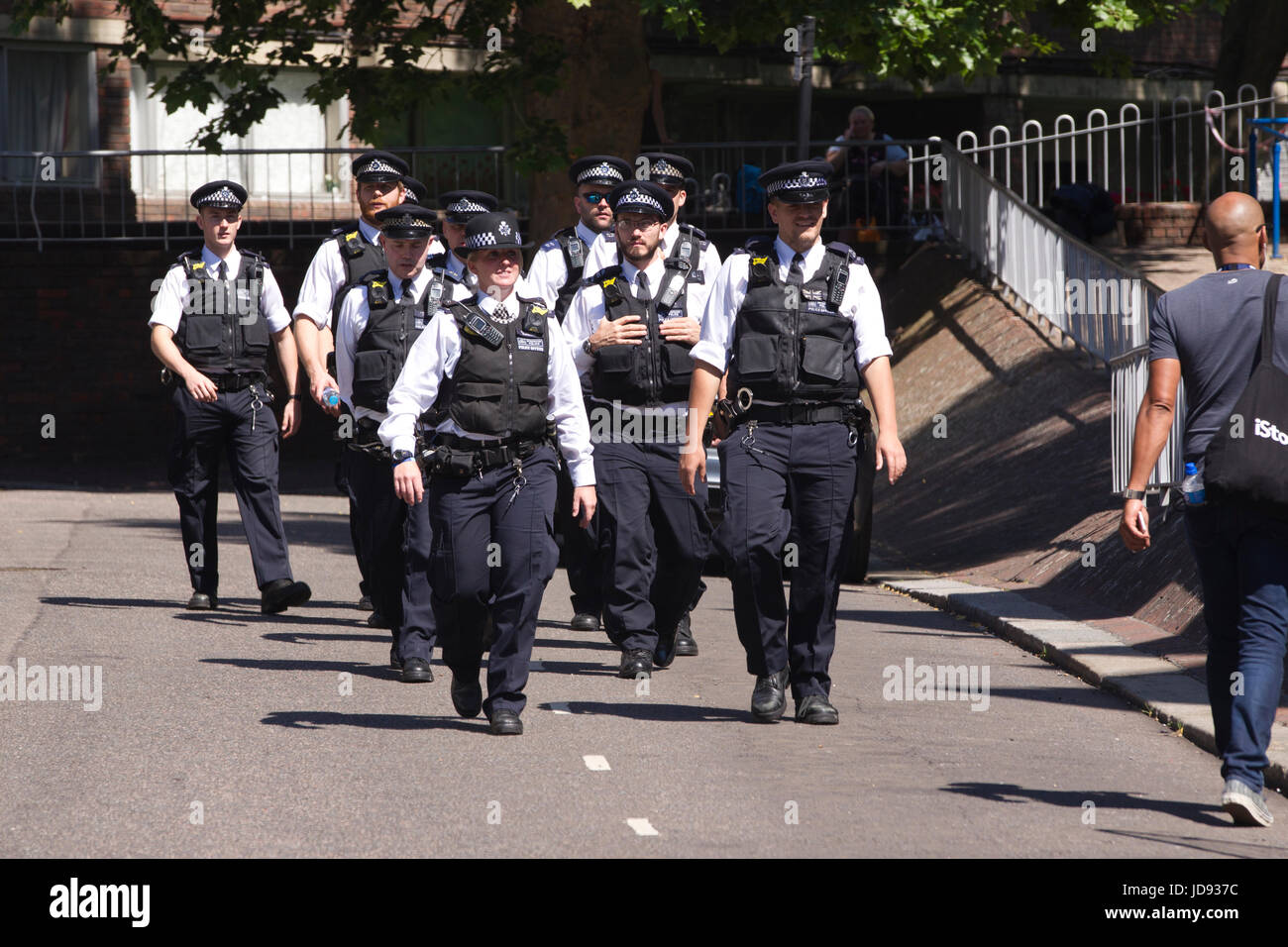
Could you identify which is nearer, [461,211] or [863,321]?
[863,321]

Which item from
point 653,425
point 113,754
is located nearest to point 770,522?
point 653,425

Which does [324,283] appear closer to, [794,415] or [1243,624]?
[794,415]

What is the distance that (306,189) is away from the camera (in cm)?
2456

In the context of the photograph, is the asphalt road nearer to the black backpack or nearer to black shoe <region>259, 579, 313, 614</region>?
black shoe <region>259, 579, 313, 614</region>

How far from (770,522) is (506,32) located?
1279cm

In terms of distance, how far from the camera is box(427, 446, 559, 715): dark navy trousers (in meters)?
7.05

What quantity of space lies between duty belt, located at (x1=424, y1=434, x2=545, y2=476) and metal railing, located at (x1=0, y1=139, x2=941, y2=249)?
14.5 m

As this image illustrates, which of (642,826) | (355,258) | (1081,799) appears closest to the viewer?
(642,826)

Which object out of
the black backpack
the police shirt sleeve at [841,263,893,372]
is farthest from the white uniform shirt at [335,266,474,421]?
the black backpack

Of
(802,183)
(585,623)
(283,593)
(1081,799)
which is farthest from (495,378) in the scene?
(283,593)

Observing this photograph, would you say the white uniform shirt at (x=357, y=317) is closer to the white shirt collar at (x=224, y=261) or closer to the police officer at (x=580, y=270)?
the police officer at (x=580, y=270)

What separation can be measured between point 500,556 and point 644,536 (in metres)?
1.44

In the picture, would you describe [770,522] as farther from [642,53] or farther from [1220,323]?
[642,53]

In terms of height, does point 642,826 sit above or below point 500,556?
below
